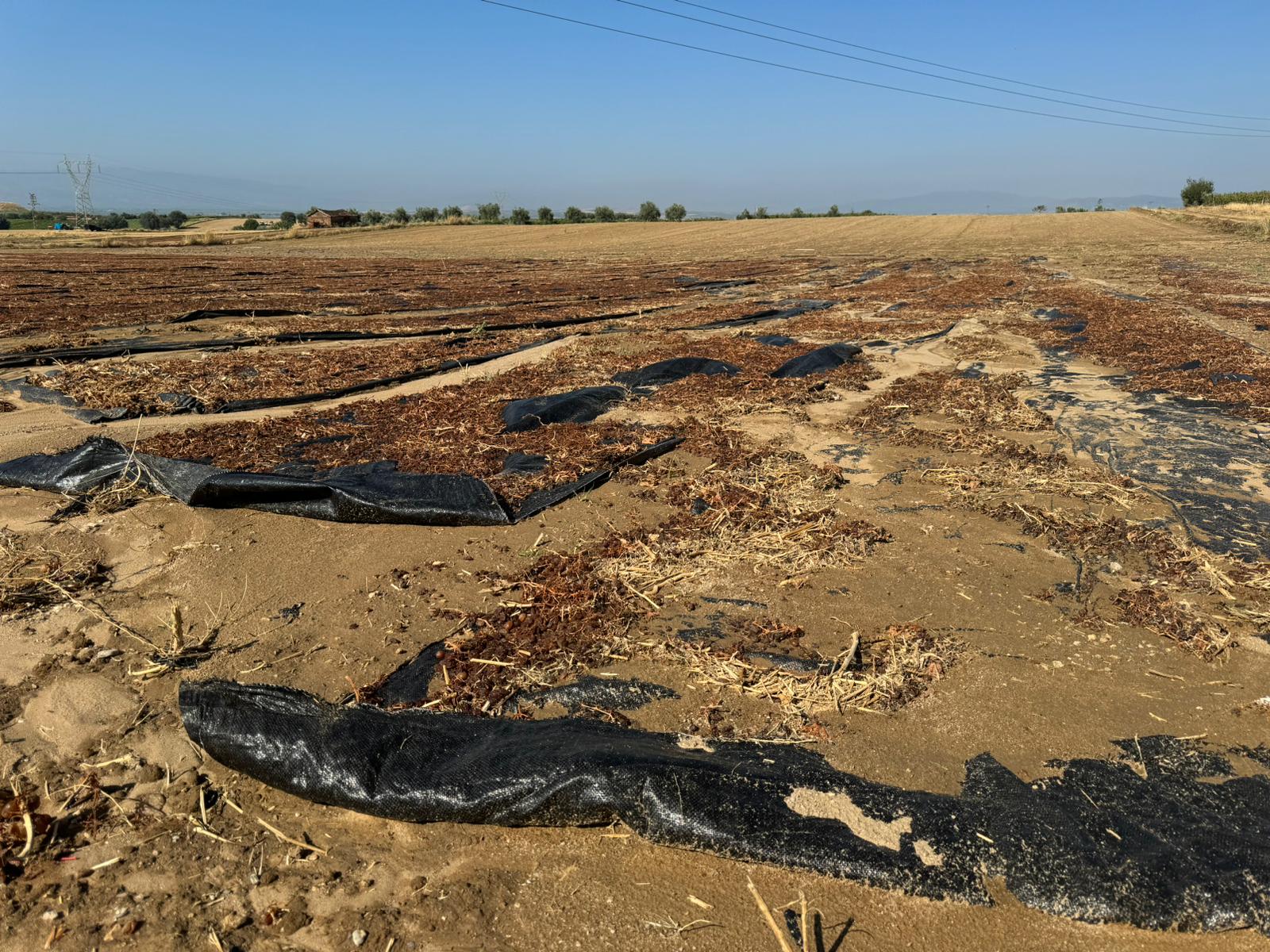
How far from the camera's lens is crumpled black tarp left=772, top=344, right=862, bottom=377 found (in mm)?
9641

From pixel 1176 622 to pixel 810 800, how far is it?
8.65ft

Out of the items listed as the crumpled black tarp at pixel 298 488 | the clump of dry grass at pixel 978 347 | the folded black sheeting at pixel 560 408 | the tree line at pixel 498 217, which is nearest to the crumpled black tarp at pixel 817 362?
the clump of dry grass at pixel 978 347

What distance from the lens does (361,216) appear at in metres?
62.7

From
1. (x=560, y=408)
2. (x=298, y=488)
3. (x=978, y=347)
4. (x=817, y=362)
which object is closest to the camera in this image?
(x=298, y=488)

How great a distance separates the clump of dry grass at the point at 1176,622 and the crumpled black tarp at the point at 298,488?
3628 mm

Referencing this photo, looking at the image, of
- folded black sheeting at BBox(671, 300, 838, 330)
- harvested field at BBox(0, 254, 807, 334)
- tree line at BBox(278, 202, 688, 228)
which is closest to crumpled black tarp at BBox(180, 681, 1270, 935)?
folded black sheeting at BBox(671, 300, 838, 330)

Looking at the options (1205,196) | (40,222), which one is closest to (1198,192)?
(1205,196)

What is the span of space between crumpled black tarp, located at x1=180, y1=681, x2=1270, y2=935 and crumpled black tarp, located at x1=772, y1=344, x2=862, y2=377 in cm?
703

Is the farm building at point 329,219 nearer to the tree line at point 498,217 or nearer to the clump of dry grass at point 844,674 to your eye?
the tree line at point 498,217

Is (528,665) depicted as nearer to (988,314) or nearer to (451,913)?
(451,913)

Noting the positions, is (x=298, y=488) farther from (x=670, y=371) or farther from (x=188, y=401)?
(x=670, y=371)

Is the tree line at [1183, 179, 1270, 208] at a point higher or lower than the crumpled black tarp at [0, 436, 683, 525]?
higher

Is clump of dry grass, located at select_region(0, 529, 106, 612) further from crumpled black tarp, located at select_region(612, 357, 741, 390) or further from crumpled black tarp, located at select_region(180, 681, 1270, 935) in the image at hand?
crumpled black tarp, located at select_region(612, 357, 741, 390)

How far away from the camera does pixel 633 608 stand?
4.10 m
